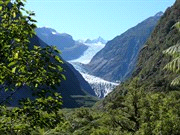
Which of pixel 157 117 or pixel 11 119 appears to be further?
pixel 157 117

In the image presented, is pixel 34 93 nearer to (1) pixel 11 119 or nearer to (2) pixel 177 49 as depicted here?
(1) pixel 11 119

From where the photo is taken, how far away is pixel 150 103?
47.3 m

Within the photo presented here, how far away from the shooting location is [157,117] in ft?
149

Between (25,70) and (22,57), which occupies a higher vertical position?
(22,57)

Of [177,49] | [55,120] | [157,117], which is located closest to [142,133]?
[157,117]

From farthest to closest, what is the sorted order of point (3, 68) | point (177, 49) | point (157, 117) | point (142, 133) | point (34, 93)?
point (157, 117), point (142, 133), point (177, 49), point (34, 93), point (3, 68)

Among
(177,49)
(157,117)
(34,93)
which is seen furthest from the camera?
(157,117)

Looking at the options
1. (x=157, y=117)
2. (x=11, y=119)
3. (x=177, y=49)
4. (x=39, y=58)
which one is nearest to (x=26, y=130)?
(x=11, y=119)

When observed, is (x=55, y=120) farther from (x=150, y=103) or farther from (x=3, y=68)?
(x=150, y=103)

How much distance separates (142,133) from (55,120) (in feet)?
94.5

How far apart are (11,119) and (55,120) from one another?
71.9 inches

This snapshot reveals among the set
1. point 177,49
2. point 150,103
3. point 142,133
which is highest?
point 177,49

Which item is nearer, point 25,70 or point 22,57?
point 22,57

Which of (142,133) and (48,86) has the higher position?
(48,86)
